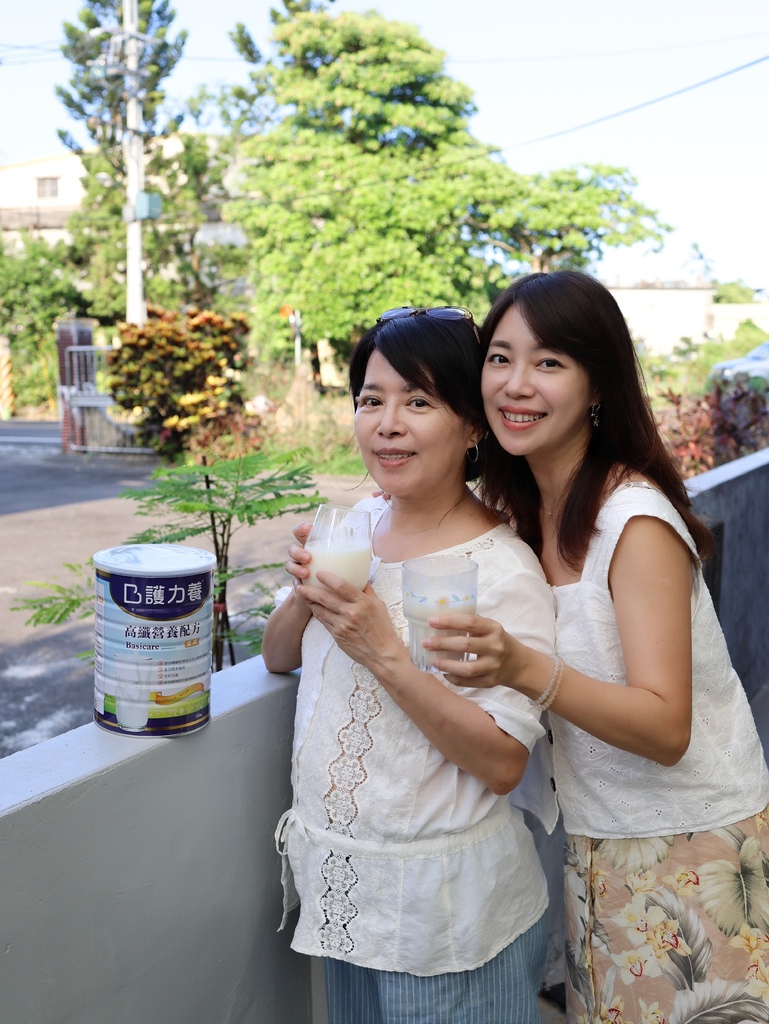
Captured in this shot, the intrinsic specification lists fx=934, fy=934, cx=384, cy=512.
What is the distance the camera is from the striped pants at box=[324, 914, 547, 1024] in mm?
1611

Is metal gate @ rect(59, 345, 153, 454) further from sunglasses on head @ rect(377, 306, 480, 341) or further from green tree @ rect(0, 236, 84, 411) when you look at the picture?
sunglasses on head @ rect(377, 306, 480, 341)

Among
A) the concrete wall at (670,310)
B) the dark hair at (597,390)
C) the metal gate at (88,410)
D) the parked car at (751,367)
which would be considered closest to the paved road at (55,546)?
the metal gate at (88,410)

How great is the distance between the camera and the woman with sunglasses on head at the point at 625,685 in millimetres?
1671

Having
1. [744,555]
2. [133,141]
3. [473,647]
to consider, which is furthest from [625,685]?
[133,141]

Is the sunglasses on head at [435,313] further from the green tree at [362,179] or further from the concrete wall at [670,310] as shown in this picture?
the concrete wall at [670,310]

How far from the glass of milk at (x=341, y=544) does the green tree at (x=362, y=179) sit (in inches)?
814

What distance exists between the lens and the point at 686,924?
173 cm

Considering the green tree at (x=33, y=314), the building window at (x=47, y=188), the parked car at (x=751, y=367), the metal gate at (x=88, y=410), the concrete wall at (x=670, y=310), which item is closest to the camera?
the parked car at (x=751, y=367)

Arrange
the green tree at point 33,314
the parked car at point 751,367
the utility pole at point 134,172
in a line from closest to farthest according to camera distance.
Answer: the parked car at point 751,367 < the utility pole at point 134,172 < the green tree at point 33,314

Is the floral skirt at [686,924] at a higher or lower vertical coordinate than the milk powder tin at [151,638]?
lower

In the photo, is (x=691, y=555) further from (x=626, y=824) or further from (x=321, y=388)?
(x=321, y=388)

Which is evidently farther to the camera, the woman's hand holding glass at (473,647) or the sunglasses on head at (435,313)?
the sunglasses on head at (435,313)

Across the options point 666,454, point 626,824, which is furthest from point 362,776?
point 666,454

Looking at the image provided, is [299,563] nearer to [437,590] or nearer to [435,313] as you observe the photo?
[437,590]
